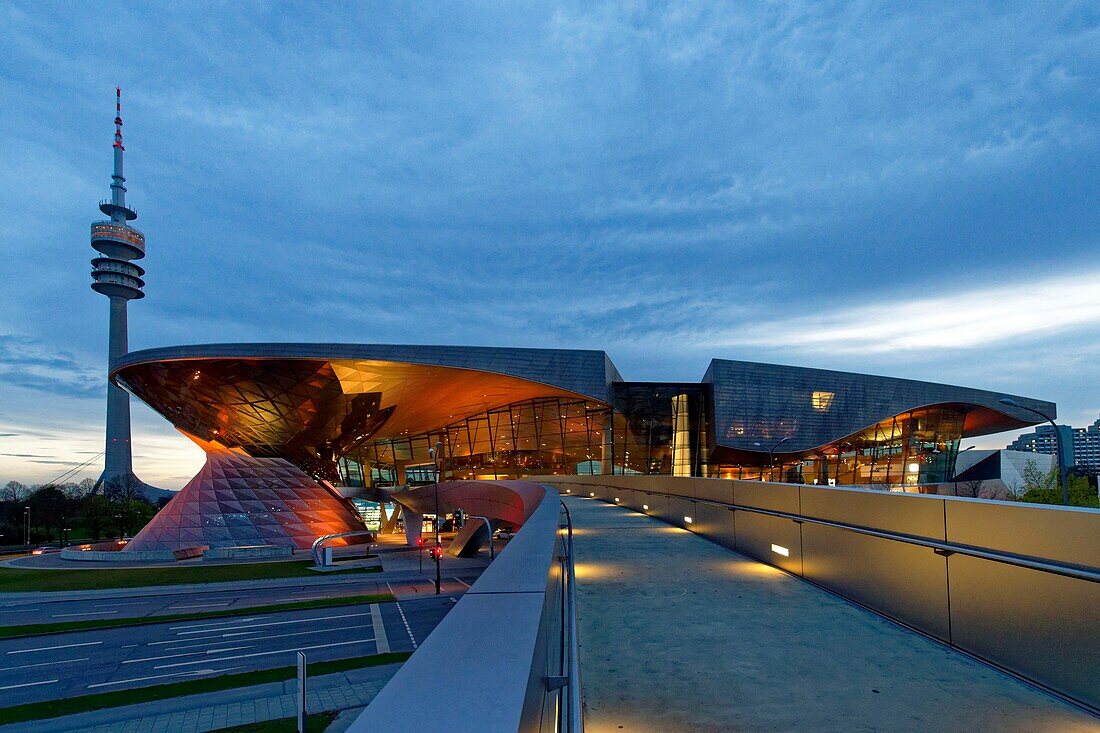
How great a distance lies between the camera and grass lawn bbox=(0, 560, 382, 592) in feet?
124

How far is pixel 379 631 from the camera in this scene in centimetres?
2569

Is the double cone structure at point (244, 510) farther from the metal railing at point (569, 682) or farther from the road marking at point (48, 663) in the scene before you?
the metal railing at point (569, 682)

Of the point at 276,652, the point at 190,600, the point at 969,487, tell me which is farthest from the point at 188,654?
the point at 969,487

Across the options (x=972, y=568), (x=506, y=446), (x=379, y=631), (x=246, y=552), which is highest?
(x=972, y=568)

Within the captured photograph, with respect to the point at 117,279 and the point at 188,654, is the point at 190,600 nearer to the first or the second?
the point at 188,654

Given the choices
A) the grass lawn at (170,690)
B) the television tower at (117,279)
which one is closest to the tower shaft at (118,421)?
the television tower at (117,279)

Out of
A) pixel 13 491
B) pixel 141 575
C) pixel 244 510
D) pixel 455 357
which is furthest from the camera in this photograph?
pixel 13 491

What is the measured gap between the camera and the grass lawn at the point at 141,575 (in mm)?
37875

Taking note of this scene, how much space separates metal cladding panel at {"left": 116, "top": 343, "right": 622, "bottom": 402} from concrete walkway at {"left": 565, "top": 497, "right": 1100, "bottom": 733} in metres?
39.4

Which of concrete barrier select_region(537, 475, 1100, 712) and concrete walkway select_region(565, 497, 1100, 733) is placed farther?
concrete barrier select_region(537, 475, 1100, 712)

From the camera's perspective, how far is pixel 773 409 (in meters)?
55.8

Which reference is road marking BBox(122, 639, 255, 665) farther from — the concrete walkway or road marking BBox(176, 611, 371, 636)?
the concrete walkway

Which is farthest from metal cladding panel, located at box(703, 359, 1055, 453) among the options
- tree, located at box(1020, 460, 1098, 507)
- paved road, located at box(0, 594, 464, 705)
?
paved road, located at box(0, 594, 464, 705)

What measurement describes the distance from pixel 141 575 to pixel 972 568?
Answer: 49608 millimetres
